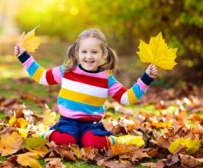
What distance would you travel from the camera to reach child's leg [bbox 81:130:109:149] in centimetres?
335

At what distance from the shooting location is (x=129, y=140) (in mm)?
3510

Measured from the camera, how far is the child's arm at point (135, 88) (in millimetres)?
3400

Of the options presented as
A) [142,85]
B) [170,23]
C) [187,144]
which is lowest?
[187,144]

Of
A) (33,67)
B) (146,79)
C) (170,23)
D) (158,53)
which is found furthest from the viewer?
(170,23)

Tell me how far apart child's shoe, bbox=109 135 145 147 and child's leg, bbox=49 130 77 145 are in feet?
0.93

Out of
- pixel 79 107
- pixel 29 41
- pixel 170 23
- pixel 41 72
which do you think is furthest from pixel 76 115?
pixel 170 23

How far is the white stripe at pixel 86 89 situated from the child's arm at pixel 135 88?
0.23ft

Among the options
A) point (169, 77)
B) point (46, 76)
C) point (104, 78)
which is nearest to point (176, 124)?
point (104, 78)

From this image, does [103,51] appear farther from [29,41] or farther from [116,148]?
[116,148]

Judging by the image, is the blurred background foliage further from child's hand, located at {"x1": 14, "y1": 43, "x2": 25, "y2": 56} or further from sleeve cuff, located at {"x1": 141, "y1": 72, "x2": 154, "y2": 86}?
child's hand, located at {"x1": 14, "y1": 43, "x2": 25, "y2": 56}

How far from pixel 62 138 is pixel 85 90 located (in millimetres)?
399

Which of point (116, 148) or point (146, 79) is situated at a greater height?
point (146, 79)

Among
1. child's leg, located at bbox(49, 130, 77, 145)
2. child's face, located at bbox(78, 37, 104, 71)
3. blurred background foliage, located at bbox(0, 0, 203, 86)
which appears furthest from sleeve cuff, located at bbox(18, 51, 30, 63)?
blurred background foliage, located at bbox(0, 0, 203, 86)

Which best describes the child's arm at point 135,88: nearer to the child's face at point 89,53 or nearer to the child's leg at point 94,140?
the child's face at point 89,53
